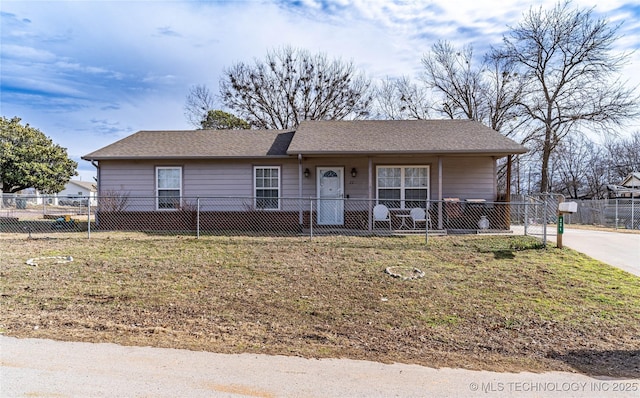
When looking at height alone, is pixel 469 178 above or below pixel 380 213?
above

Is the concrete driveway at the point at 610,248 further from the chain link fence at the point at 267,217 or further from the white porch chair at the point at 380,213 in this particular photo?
the white porch chair at the point at 380,213

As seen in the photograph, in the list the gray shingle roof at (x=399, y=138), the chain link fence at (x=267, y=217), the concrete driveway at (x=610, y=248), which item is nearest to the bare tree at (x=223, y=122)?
the gray shingle roof at (x=399, y=138)

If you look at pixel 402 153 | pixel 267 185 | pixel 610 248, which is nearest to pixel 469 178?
pixel 402 153

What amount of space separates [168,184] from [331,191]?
5922mm

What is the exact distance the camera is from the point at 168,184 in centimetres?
1393

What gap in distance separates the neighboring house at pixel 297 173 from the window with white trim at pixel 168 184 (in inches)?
1.4

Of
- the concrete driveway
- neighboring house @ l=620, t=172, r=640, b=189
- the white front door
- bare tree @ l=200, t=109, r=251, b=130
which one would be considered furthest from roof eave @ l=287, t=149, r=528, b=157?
neighboring house @ l=620, t=172, r=640, b=189

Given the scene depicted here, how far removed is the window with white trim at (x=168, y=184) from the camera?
13.9m

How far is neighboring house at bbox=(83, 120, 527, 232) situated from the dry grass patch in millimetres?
4238

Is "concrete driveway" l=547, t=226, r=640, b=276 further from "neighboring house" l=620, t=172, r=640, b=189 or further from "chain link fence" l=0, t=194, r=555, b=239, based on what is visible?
"neighboring house" l=620, t=172, r=640, b=189

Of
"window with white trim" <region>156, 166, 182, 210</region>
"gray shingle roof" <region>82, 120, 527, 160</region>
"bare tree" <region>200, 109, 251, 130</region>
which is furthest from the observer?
"bare tree" <region>200, 109, 251, 130</region>

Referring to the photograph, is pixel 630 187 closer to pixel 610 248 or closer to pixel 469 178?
pixel 469 178

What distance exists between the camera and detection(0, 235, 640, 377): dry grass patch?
4.33 metres

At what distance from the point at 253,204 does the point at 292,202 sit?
1417 mm
